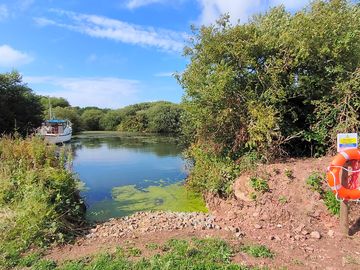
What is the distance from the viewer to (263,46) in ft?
21.5

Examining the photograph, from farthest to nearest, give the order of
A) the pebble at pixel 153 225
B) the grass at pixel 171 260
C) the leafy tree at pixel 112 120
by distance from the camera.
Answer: the leafy tree at pixel 112 120 < the pebble at pixel 153 225 < the grass at pixel 171 260

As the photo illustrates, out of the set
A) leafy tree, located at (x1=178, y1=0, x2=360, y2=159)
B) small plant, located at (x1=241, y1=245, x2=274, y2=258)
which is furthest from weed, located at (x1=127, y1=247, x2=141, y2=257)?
leafy tree, located at (x1=178, y1=0, x2=360, y2=159)

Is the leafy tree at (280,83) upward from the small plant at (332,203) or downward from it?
upward

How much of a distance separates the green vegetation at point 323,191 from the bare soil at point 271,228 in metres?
0.07

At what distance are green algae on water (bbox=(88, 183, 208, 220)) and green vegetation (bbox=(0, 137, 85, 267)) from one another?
146 cm

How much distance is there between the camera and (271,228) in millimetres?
4648

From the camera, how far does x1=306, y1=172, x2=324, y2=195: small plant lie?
4.97 meters

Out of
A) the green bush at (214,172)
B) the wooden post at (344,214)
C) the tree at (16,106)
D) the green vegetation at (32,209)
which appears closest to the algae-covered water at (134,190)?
the green bush at (214,172)

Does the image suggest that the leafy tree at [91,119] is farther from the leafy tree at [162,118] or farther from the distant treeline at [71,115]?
the leafy tree at [162,118]

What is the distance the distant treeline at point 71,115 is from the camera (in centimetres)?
2256

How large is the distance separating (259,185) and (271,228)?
2.88 ft

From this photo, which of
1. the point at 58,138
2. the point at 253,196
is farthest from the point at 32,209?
the point at 58,138

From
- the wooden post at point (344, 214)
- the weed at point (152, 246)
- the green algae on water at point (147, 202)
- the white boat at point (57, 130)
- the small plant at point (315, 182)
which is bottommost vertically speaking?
the green algae on water at point (147, 202)

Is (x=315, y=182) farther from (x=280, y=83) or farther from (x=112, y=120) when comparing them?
(x=112, y=120)
